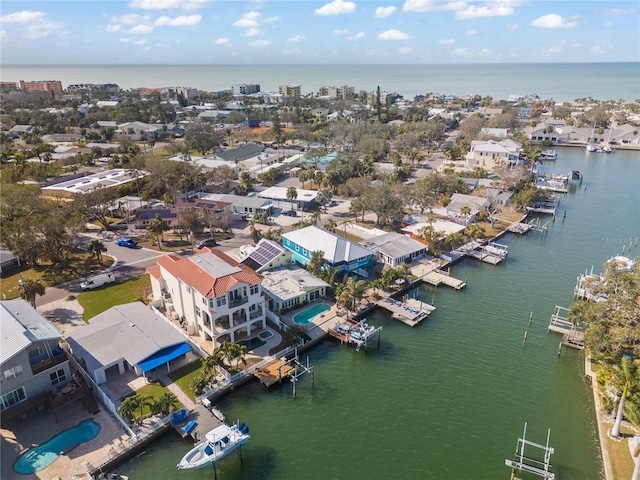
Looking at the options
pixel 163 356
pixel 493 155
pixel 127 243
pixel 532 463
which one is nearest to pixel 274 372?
pixel 163 356

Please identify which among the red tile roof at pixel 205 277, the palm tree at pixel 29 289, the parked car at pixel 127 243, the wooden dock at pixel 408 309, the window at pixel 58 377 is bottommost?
the wooden dock at pixel 408 309

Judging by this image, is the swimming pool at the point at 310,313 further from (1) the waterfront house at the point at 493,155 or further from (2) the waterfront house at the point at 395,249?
(1) the waterfront house at the point at 493,155

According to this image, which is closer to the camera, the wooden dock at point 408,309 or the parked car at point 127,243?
the wooden dock at point 408,309

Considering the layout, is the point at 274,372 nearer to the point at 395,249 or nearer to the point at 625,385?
the point at 625,385

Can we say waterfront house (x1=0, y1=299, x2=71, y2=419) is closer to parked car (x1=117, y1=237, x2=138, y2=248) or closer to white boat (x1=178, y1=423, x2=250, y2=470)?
white boat (x1=178, y1=423, x2=250, y2=470)

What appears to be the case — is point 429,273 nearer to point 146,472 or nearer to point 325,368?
point 325,368

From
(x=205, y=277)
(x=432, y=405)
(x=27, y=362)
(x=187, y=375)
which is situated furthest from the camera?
(x=205, y=277)

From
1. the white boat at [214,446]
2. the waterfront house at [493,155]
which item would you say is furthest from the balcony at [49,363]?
the waterfront house at [493,155]

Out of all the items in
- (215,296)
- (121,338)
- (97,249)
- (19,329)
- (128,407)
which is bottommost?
(128,407)
